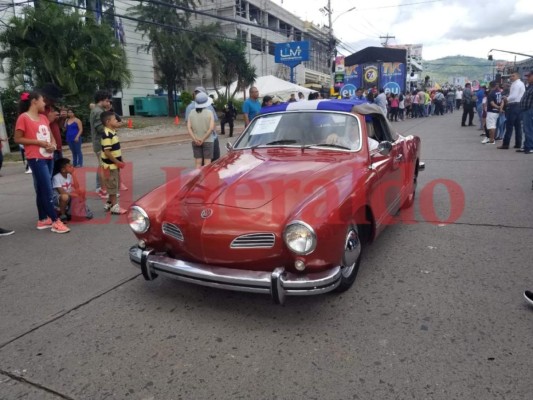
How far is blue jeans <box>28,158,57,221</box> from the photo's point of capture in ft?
16.5

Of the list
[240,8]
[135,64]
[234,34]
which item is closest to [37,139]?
[135,64]

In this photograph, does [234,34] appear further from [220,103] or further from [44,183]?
[44,183]

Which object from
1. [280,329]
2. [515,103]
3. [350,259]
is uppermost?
[515,103]

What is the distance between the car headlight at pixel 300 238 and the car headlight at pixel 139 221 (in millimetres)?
1210

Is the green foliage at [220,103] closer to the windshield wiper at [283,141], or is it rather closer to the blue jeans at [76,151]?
the blue jeans at [76,151]

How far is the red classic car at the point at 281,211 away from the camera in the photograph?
2.82 metres

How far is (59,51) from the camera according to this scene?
15.3 meters

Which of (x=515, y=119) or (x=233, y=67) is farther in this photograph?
(x=233, y=67)

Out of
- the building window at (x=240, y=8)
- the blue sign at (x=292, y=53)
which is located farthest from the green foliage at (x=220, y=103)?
the building window at (x=240, y=8)

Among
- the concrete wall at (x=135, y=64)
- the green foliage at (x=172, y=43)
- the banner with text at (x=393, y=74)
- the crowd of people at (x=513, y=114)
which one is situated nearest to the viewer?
the crowd of people at (x=513, y=114)

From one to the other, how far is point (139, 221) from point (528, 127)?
9.93 meters

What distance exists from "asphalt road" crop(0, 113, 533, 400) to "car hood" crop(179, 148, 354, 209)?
0.82 metres

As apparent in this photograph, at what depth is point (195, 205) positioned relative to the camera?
10.5 feet

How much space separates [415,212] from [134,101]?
28824mm
